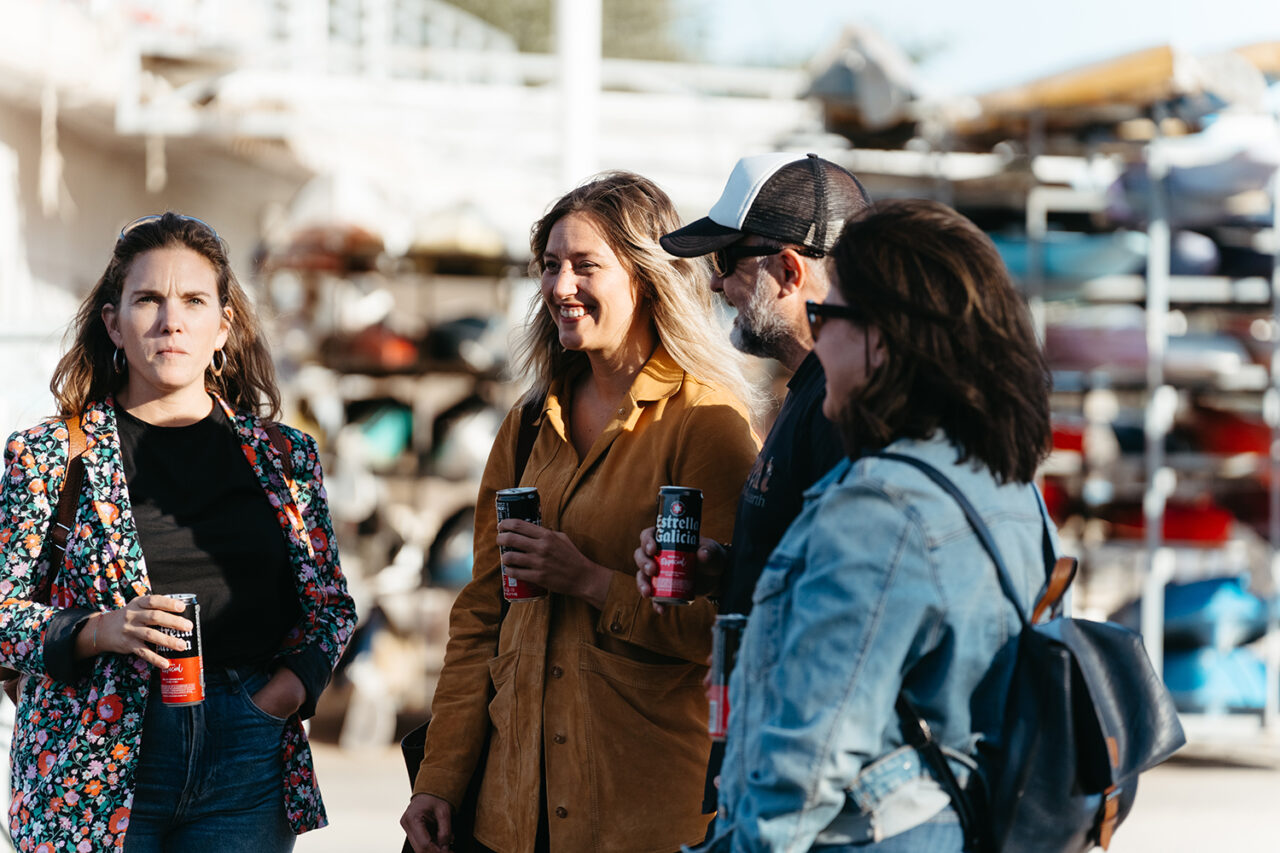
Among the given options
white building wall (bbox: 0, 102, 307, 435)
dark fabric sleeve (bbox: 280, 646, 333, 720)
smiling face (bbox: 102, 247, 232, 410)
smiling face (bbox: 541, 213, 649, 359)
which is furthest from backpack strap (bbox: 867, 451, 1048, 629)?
white building wall (bbox: 0, 102, 307, 435)

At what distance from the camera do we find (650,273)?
113 inches

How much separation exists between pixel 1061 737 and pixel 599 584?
107 centimetres

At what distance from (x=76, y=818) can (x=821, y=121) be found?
24.0 feet

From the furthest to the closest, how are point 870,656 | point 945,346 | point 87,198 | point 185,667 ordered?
1. point 87,198
2. point 185,667
3. point 945,346
4. point 870,656

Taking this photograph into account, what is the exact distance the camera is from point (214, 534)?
9.55 ft

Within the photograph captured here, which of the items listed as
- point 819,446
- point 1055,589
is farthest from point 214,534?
point 1055,589

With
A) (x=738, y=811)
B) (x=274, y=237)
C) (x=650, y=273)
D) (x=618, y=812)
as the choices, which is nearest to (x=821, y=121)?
(x=274, y=237)

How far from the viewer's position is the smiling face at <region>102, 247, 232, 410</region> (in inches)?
113

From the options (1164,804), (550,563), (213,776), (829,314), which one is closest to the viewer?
(829,314)

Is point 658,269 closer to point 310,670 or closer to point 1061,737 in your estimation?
point 310,670

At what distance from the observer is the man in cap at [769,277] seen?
2.36m

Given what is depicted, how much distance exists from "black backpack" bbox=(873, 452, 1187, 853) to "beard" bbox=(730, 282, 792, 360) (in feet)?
2.32

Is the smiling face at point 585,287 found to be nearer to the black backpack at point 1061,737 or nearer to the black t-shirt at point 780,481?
the black t-shirt at point 780,481

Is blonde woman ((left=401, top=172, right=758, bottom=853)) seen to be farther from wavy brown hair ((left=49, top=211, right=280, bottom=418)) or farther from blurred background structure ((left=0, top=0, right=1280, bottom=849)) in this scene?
blurred background structure ((left=0, top=0, right=1280, bottom=849))
